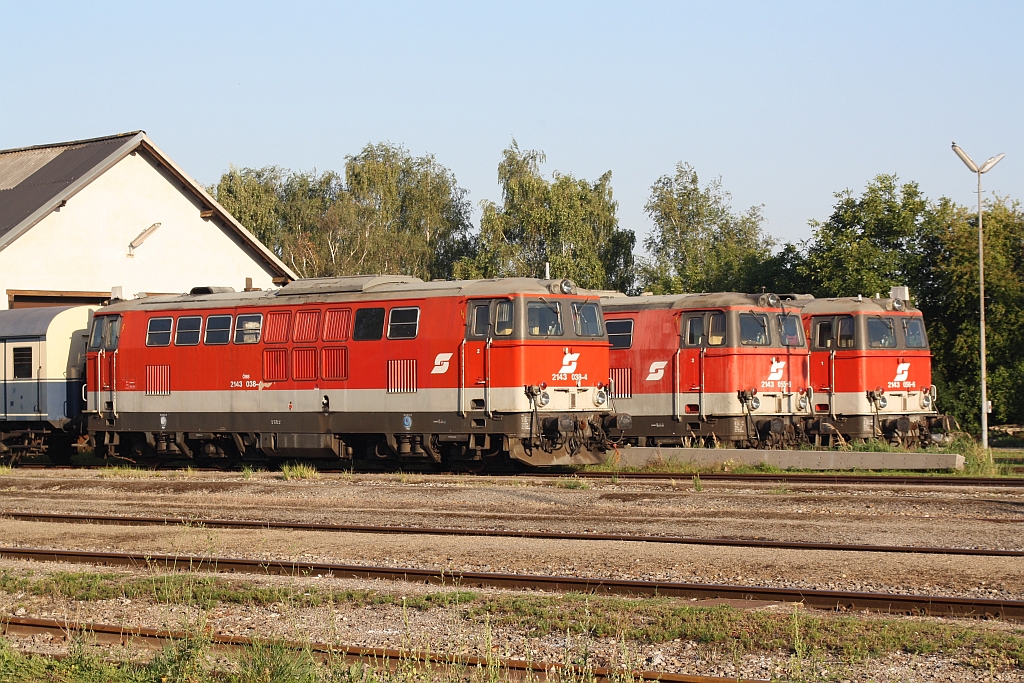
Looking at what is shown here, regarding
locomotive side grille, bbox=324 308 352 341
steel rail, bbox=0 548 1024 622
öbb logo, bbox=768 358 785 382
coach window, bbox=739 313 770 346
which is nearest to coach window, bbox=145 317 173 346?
locomotive side grille, bbox=324 308 352 341

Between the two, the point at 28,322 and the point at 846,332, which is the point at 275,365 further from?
the point at 846,332

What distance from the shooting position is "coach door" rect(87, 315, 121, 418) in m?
24.8

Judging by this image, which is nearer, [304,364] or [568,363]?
[568,363]

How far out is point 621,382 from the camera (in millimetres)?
24109

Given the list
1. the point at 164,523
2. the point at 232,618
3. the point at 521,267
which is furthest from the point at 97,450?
the point at 521,267

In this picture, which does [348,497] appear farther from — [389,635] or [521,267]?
[521,267]

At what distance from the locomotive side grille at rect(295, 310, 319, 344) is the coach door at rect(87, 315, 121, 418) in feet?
15.1

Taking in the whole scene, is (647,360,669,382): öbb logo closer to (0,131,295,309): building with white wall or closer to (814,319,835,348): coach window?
(814,319,835,348): coach window

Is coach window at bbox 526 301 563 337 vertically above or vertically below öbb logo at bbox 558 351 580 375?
above

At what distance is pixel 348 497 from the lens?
60.9 feet

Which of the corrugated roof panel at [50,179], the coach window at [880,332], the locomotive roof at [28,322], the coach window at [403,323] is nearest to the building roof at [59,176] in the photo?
the corrugated roof panel at [50,179]

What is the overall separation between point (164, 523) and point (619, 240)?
51154 millimetres

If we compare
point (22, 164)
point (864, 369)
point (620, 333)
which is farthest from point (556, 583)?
point (22, 164)

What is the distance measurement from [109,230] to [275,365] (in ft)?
49.6
